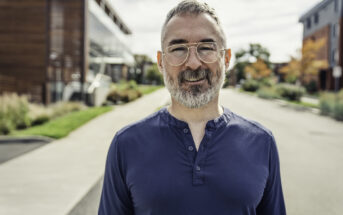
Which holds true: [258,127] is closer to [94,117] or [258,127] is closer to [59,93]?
[94,117]

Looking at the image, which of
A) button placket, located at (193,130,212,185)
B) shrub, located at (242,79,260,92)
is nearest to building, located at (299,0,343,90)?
shrub, located at (242,79,260,92)

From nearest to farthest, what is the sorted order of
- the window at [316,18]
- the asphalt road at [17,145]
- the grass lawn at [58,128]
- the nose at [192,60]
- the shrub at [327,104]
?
the nose at [192,60], the asphalt road at [17,145], the grass lawn at [58,128], the shrub at [327,104], the window at [316,18]

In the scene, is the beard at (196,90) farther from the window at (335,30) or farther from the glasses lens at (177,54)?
the window at (335,30)

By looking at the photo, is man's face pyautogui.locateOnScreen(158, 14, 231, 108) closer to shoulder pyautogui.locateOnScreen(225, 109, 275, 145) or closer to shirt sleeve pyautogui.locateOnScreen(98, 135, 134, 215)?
shoulder pyautogui.locateOnScreen(225, 109, 275, 145)

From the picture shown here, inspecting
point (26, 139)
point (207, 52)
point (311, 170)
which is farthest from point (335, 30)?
point (207, 52)

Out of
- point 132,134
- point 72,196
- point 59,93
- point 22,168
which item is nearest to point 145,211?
point 132,134

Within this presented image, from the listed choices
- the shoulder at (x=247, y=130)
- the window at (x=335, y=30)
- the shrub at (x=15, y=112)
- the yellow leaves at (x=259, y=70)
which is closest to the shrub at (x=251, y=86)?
the yellow leaves at (x=259, y=70)

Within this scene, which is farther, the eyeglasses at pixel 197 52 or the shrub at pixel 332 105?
the shrub at pixel 332 105

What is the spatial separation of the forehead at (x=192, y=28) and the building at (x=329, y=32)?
38.5 meters

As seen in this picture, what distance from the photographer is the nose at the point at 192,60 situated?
67.4 inches

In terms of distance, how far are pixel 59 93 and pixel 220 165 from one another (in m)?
19.8

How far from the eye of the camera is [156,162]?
5.38 feet

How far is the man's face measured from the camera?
1724 millimetres

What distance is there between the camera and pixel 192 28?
1726mm
